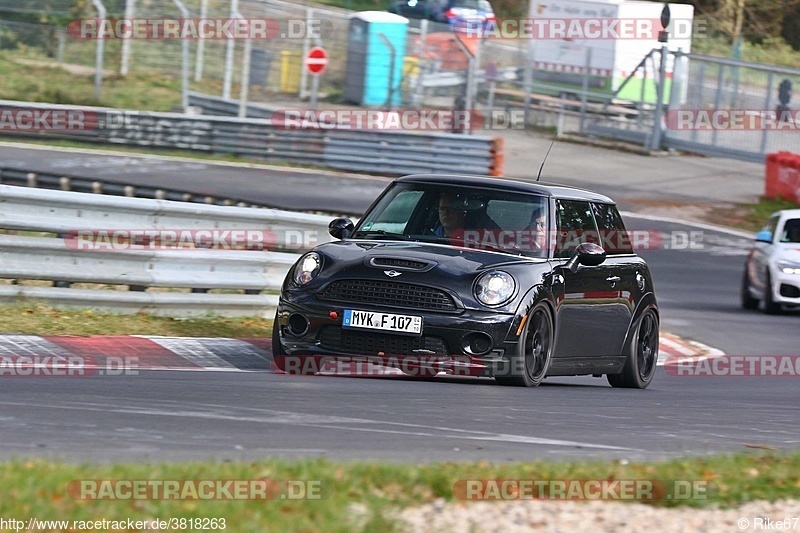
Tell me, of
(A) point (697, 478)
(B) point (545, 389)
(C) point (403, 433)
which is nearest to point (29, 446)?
(C) point (403, 433)

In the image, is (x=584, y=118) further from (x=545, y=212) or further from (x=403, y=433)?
(x=403, y=433)

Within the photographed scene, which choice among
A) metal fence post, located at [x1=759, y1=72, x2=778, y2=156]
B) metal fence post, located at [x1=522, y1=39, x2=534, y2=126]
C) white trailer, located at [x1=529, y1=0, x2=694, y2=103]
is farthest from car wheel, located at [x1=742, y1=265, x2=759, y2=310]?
metal fence post, located at [x1=522, y1=39, x2=534, y2=126]

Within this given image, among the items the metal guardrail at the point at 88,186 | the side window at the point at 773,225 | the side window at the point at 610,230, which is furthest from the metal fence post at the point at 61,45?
the side window at the point at 610,230

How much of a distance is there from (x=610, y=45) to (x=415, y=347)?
2770 centimetres

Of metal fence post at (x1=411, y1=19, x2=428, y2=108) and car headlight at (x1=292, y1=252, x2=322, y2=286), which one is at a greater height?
metal fence post at (x1=411, y1=19, x2=428, y2=108)

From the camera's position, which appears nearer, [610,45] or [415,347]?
[415,347]

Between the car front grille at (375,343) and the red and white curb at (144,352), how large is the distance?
79cm

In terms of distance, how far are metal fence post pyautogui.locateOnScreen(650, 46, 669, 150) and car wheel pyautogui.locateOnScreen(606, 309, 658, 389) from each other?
864 inches

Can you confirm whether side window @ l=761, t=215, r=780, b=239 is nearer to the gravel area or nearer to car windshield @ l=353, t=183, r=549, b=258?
car windshield @ l=353, t=183, r=549, b=258

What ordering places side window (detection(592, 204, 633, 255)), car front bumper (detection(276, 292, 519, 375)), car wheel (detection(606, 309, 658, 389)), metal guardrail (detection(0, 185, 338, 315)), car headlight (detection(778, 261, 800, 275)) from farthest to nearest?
car headlight (detection(778, 261, 800, 275))
metal guardrail (detection(0, 185, 338, 315))
car wheel (detection(606, 309, 658, 389))
side window (detection(592, 204, 633, 255))
car front bumper (detection(276, 292, 519, 375))

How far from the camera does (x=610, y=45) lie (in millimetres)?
35312

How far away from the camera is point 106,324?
10805 mm

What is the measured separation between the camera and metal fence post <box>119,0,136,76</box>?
3023 centimetres

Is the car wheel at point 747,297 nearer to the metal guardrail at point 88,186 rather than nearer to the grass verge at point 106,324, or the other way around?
the metal guardrail at point 88,186
